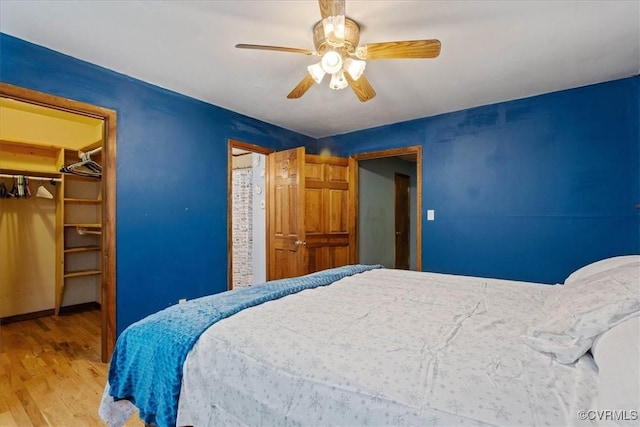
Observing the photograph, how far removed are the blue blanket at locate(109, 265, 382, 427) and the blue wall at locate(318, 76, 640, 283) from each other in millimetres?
2777

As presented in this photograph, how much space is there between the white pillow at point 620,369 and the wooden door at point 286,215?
2.98 m

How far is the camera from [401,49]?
5.83 ft

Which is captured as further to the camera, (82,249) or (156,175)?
(82,249)

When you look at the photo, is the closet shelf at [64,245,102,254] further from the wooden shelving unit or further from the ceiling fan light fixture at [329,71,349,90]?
the ceiling fan light fixture at [329,71,349,90]

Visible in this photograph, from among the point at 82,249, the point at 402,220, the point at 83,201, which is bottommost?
the point at 82,249

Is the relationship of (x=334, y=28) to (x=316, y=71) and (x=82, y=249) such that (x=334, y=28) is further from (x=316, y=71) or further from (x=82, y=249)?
(x=82, y=249)

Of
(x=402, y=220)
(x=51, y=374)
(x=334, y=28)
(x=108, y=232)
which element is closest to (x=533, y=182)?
(x=334, y=28)

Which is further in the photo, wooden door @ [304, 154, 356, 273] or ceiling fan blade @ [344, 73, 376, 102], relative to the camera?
wooden door @ [304, 154, 356, 273]

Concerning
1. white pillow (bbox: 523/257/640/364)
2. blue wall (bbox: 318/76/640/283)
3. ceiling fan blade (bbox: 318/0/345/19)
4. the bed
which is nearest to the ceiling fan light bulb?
ceiling fan blade (bbox: 318/0/345/19)

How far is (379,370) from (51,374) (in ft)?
9.01

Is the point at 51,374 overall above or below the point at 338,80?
below

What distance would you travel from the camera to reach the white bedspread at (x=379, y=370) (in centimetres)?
77

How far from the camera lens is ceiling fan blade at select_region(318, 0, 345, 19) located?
1.50 meters

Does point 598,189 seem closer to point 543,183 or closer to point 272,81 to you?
point 543,183
